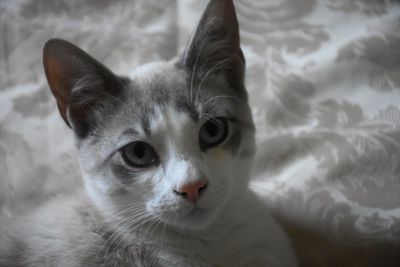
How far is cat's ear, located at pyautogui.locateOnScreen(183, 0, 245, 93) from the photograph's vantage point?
3.41 ft

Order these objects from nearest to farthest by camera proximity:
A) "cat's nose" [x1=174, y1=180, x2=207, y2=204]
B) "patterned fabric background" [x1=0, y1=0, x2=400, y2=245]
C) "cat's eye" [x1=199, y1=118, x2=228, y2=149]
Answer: "cat's nose" [x1=174, y1=180, x2=207, y2=204] → "cat's eye" [x1=199, y1=118, x2=228, y2=149] → "patterned fabric background" [x1=0, y1=0, x2=400, y2=245]

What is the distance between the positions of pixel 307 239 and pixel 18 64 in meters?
1.18

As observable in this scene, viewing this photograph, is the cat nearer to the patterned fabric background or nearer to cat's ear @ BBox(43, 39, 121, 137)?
cat's ear @ BBox(43, 39, 121, 137)

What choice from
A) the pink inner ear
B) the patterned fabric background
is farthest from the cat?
the patterned fabric background

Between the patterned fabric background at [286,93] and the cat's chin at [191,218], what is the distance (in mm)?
412

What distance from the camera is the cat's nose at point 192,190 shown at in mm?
859

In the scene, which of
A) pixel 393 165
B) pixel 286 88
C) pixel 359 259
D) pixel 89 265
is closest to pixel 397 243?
pixel 359 259

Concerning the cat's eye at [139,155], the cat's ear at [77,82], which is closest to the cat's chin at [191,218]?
the cat's eye at [139,155]

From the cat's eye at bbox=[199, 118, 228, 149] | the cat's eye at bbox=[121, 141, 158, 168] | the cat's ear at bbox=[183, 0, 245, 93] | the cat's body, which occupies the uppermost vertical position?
the cat's ear at bbox=[183, 0, 245, 93]

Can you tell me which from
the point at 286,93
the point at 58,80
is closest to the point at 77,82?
the point at 58,80

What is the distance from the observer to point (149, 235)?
3.29 ft

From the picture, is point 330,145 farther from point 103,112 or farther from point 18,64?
point 18,64

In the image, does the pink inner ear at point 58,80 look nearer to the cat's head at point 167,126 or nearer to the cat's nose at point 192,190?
the cat's head at point 167,126

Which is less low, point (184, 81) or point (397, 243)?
point (184, 81)
